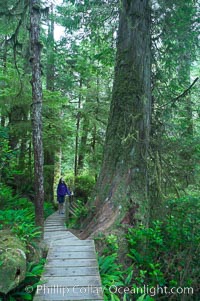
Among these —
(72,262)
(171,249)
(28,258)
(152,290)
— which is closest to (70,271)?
(72,262)

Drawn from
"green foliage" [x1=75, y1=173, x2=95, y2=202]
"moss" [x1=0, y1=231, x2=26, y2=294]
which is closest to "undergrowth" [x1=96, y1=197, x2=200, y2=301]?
"moss" [x1=0, y1=231, x2=26, y2=294]

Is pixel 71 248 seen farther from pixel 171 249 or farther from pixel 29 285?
pixel 171 249

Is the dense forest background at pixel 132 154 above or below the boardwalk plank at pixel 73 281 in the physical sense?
above

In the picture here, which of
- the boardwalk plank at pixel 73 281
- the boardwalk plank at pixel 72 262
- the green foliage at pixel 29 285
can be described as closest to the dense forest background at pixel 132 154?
the green foliage at pixel 29 285

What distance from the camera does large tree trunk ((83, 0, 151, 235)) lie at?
6.71m

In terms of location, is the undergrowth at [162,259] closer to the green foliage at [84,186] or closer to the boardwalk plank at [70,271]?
the boardwalk plank at [70,271]

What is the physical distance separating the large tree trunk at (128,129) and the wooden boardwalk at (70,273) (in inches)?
34.2

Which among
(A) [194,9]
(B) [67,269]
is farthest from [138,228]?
(A) [194,9]

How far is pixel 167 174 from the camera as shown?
824cm

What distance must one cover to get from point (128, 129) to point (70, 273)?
4041mm

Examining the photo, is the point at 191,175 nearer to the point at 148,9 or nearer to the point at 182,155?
the point at 182,155

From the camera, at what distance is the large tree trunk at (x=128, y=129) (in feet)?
22.0

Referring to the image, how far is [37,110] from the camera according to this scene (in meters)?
6.89

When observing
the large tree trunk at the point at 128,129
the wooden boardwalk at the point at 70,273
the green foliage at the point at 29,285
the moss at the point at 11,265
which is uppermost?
the large tree trunk at the point at 128,129
